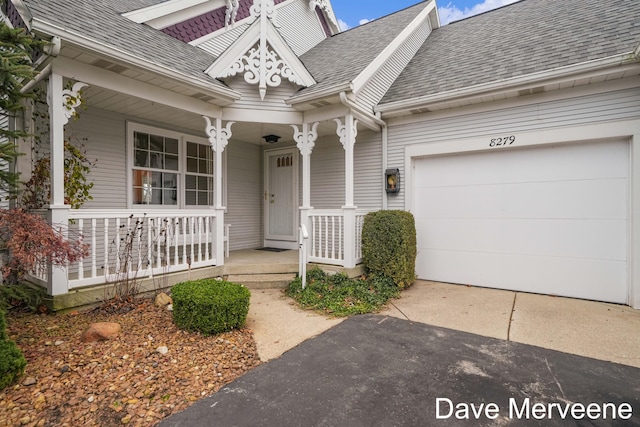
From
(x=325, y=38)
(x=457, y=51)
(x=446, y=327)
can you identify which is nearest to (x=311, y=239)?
(x=446, y=327)

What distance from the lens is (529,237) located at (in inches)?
199

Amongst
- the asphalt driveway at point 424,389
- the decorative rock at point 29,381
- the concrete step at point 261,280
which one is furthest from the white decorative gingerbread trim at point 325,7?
the decorative rock at point 29,381

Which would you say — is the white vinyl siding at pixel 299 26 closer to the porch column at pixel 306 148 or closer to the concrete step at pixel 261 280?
the porch column at pixel 306 148

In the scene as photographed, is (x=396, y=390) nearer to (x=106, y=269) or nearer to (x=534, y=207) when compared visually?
(x=106, y=269)

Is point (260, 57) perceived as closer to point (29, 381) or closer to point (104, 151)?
point (104, 151)

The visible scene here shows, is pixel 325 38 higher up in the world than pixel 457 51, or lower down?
higher up

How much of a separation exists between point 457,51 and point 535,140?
9.47ft

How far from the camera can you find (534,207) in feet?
16.4

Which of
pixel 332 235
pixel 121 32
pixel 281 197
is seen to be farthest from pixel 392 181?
pixel 121 32

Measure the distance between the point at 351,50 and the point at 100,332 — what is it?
662 centimetres

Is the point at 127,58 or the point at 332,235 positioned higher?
the point at 127,58

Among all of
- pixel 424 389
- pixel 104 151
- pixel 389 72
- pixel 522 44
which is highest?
pixel 522 44

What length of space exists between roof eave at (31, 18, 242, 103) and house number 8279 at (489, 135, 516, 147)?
162 inches

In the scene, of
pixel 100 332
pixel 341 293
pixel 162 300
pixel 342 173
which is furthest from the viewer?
pixel 342 173
